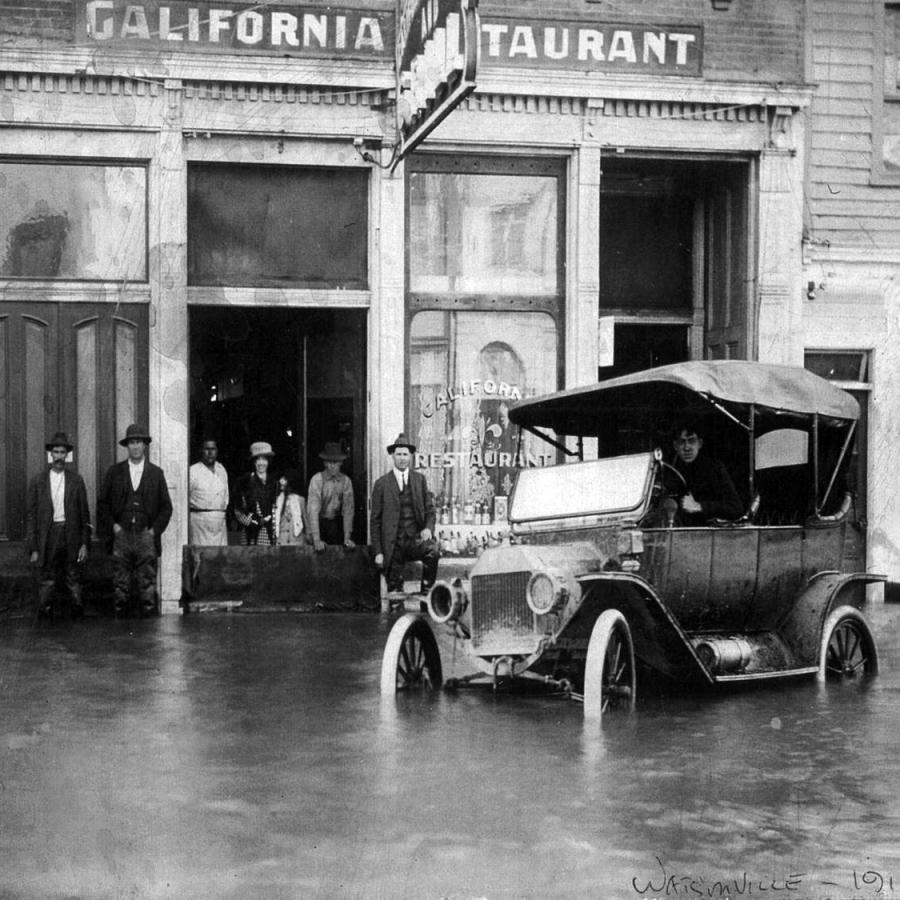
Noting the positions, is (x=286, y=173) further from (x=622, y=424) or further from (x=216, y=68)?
(x=622, y=424)

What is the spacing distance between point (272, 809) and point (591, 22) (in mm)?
11616

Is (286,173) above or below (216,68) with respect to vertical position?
below

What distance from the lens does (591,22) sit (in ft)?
53.4

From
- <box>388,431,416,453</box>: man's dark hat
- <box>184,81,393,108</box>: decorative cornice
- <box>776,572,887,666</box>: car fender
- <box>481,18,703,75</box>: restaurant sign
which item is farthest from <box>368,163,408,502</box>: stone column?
<box>776,572,887,666</box>: car fender

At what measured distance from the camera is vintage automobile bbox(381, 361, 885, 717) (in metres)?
9.73

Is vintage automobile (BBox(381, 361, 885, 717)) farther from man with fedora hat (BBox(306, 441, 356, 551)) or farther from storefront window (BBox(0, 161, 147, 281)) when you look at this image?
storefront window (BBox(0, 161, 147, 281))

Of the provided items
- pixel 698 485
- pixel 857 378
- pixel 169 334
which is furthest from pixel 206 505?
pixel 857 378

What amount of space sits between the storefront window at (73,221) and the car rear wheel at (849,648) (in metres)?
8.26

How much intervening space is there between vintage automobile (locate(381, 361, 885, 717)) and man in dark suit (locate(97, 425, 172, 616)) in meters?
4.72

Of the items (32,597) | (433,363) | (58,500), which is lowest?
(32,597)

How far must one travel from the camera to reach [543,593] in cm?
955

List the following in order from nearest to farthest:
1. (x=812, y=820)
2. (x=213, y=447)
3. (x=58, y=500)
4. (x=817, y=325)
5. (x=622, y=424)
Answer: (x=812, y=820) → (x=622, y=424) → (x=58, y=500) → (x=213, y=447) → (x=817, y=325)

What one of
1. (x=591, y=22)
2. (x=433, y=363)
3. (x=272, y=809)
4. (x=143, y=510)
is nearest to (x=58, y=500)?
(x=143, y=510)

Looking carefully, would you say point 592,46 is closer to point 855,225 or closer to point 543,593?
point 855,225
